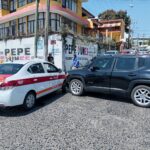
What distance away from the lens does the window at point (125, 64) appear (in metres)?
7.69

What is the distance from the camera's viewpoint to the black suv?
740 cm

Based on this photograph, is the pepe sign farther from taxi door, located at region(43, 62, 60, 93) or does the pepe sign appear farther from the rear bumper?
the rear bumper

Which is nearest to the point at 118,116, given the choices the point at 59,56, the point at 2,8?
the point at 59,56

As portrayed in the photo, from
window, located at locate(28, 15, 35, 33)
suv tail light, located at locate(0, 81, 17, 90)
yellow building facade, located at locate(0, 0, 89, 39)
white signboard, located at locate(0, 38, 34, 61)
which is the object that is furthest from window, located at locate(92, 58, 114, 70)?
window, located at locate(28, 15, 35, 33)

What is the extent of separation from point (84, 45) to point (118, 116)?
14952 mm

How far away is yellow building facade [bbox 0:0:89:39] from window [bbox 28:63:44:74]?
1479cm

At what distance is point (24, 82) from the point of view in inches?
261

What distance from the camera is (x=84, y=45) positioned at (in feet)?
68.1

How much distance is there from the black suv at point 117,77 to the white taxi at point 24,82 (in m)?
1.19

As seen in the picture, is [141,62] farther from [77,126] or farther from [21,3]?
[21,3]

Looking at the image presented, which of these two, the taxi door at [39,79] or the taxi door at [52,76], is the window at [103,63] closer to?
the taxi door at [52,76]

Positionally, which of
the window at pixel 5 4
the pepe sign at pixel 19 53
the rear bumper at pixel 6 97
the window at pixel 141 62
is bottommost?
the rear bumper at pixel 6 97

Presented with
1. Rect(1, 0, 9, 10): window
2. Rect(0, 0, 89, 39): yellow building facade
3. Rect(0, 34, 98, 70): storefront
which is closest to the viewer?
Rect(0, 34, 98, 70): storefront

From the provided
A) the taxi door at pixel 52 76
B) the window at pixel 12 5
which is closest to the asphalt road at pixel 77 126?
the taxi door at pixel 52 76
